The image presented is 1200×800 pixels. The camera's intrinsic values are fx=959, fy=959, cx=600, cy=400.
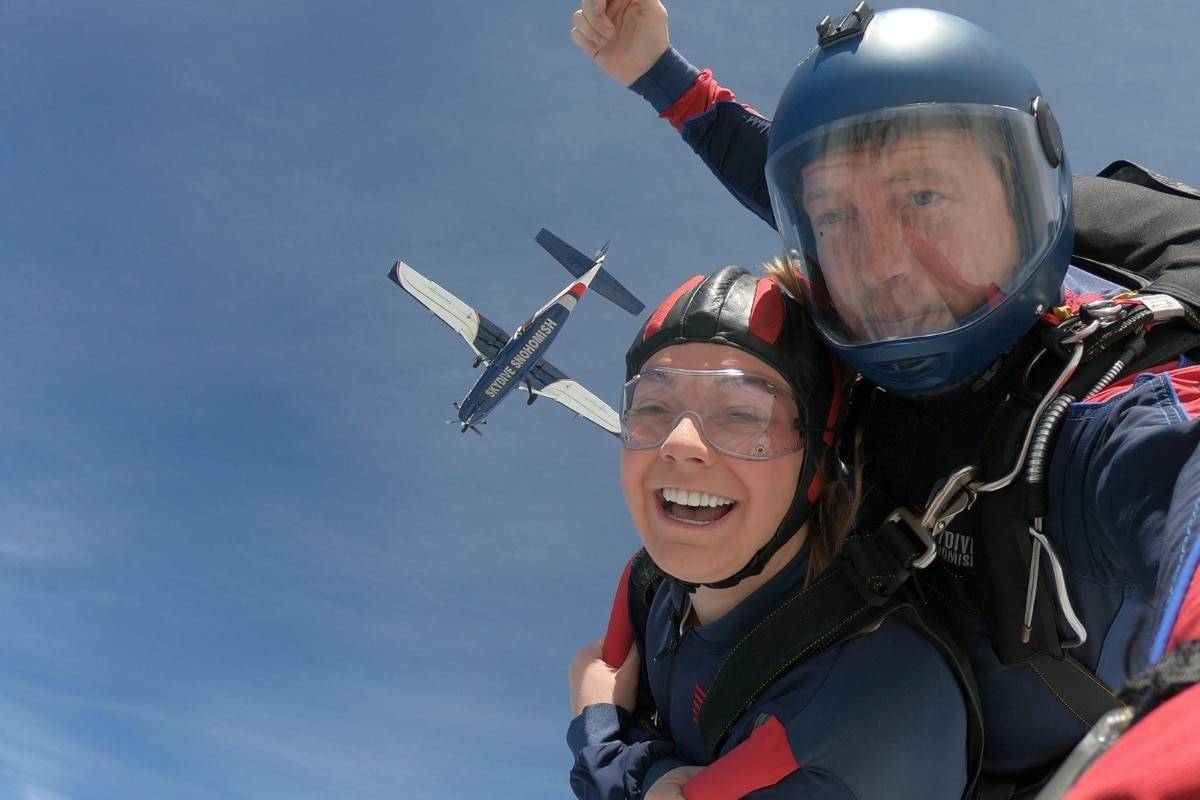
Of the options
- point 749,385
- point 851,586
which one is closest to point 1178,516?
point 851,586

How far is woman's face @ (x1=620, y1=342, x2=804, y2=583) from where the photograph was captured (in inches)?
140

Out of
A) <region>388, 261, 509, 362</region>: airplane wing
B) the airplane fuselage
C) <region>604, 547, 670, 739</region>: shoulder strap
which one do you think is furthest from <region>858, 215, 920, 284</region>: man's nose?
<region>388, 261, 509, 362</region>: airplane wing

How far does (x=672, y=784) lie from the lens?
342cm

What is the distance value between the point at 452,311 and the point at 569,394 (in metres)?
8.57

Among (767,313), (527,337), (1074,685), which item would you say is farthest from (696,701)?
(527,337)

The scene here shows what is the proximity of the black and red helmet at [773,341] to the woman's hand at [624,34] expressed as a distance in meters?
2.02

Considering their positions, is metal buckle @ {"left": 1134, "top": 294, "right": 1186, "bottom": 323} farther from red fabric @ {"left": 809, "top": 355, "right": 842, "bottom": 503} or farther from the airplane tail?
the airplane tail

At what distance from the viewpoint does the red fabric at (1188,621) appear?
4.74 feet

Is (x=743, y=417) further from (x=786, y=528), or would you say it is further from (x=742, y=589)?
(x=742, y=589)

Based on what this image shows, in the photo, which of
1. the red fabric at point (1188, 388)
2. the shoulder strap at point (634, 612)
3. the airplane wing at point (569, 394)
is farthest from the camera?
the airplane wing at point (569, 394)

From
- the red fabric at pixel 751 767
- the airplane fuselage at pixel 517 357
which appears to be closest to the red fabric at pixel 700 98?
the red fabric at pixel 751 767

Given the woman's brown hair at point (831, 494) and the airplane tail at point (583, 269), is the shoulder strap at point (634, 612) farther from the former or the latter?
the airplane tail at point (583, 269)

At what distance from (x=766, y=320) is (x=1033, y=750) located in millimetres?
1898

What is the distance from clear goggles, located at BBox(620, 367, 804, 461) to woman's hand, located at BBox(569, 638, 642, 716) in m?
1.27
